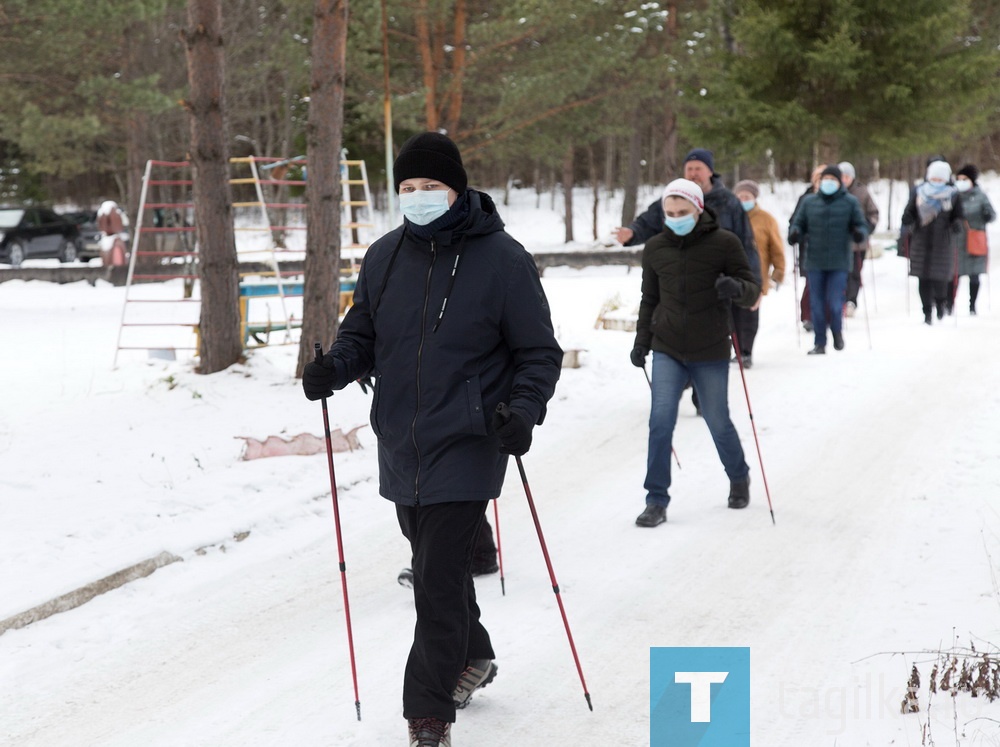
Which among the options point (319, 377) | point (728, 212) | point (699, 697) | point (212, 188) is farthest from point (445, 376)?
point (212, 188)

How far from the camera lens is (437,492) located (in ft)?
12.4

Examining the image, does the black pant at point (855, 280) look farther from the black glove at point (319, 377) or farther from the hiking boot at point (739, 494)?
the black glove at point (319, 377)

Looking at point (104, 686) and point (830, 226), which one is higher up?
point (830, 226)

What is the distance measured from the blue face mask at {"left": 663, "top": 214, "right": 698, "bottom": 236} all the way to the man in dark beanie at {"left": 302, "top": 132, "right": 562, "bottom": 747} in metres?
2.99

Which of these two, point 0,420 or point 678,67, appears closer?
point 0,420

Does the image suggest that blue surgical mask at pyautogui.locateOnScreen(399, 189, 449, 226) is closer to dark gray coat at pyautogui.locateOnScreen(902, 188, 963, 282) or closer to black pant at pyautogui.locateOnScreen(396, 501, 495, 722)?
black pant at pyautogui.locateOnScreen(396, 501, 495, 722)

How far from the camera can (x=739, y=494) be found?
723 centimetres

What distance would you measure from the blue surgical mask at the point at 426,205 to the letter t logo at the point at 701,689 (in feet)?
6.79

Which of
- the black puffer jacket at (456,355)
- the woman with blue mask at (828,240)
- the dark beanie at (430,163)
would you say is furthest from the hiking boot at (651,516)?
the woman with blue mask at (828,240)

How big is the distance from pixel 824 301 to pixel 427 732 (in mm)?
10303

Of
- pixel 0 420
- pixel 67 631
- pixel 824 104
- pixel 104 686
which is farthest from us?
pixel 824 104

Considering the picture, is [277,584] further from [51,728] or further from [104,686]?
[51,728]

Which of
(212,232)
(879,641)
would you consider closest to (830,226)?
(212,232)

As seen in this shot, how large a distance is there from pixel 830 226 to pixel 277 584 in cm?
864
